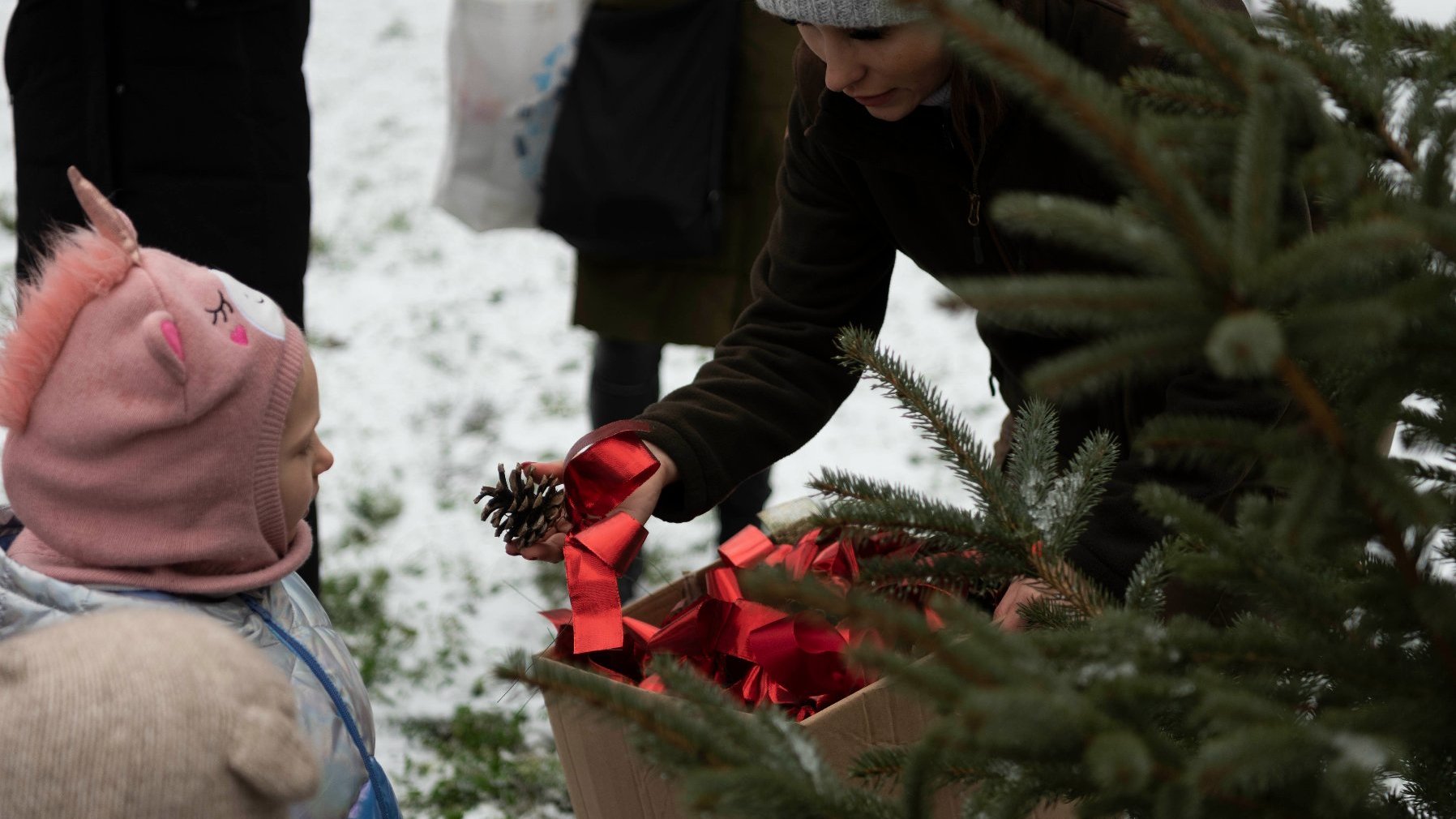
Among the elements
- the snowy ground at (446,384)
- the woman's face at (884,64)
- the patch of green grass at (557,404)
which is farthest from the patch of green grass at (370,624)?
the woman's face at (884,64)

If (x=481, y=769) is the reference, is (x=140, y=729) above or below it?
above

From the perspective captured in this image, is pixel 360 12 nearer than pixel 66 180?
No

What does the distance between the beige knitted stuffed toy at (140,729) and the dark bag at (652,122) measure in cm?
198

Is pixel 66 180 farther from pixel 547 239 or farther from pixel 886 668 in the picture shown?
pixel 547 239

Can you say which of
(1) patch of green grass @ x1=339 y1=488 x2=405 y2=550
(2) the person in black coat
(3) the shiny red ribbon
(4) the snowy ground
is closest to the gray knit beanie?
(3) the shiny red ribbon

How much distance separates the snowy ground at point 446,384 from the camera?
3.59 meters

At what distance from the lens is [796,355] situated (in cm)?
202

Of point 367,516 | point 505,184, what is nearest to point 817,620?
point 505,184

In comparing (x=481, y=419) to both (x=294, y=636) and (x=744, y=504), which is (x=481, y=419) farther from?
(x=294, y=636)

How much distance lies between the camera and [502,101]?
10.2 feet

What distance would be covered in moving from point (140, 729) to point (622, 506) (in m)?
0.80

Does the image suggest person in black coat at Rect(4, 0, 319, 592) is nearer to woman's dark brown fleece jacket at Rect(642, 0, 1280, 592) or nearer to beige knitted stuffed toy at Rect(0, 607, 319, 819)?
woman's dark brown fleece jacket at Rect(642, 0, 1280, 592)

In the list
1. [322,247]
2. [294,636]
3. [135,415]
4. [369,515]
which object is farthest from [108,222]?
[322,247]

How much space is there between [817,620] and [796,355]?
0.75 metres
